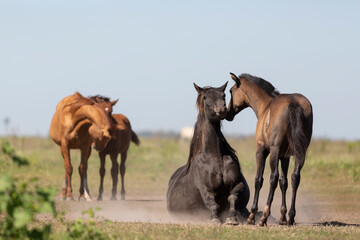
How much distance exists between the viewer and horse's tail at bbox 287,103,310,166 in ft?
31.6

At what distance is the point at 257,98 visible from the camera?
422 inches

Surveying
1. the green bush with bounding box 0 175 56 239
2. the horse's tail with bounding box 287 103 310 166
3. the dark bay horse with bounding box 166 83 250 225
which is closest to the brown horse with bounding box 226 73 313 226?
the horse's tail with bounding box 287 103 310 166

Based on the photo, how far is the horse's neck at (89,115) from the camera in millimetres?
15703

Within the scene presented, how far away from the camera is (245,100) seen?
1096cm

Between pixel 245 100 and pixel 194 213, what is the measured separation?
6.36ft

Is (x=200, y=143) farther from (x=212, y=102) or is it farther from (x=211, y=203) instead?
(x=211, y=203)

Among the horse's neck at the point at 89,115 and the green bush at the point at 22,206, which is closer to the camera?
the green bush at the point at 22,206

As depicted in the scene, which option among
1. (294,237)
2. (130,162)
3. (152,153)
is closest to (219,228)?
(294,237)

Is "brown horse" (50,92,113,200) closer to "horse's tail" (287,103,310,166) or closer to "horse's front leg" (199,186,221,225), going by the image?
"horse's front leg" (199,186,221,225)

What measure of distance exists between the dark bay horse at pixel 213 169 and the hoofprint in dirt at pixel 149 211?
40cm

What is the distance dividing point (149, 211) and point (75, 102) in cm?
421

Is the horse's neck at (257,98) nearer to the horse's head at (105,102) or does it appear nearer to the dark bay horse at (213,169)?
the dark bay horse at (213,169)

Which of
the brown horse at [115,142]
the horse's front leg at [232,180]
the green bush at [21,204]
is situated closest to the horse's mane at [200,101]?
the horse's front leg at [232,180]

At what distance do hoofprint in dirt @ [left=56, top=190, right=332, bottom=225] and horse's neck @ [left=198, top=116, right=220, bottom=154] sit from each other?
41.9 inches
